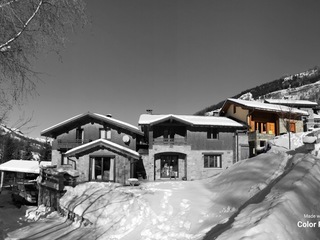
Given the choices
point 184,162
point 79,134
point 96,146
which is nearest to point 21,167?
point 79,134

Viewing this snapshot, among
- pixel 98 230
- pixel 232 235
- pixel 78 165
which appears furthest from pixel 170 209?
pixel 78 165

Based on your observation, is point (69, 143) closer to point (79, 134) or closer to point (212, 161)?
point (79, 134)

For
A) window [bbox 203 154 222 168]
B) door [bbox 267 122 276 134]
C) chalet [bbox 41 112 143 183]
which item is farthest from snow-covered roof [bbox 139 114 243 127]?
door [bbox 267 122 276 134]

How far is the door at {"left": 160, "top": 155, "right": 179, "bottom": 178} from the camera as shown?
2491 cm

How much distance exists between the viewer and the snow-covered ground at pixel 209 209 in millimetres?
6168

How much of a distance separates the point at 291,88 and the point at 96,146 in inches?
5427

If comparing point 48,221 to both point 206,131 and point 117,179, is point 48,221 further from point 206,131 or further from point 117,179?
point 206,131

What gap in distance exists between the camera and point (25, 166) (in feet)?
96.1

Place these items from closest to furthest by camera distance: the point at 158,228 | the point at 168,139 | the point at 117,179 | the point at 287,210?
the point at 287,210, the point at 158,228, the point at 117,179, the point at 168,139

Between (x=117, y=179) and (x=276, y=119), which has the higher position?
(x=276, y=119)

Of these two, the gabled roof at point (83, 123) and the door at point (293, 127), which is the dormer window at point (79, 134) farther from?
the door at point (293, 127)

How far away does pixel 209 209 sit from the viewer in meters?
10.2

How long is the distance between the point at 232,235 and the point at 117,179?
52.3 ft

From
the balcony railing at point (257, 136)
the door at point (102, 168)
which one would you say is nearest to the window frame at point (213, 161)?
the balcony railing at point (257, 136)
